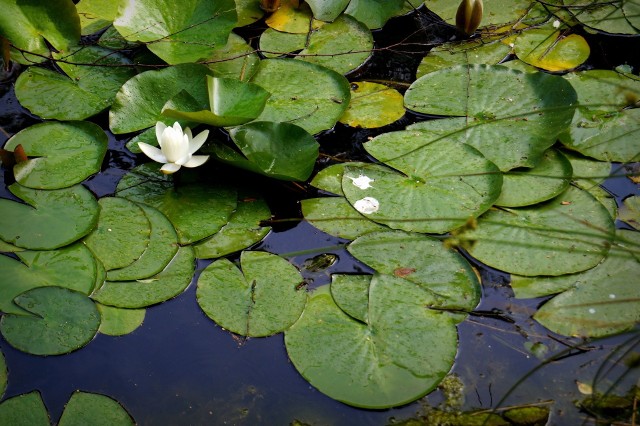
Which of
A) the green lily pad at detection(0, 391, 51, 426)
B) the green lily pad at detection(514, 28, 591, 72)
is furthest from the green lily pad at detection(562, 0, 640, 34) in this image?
the green lily pad at detection(0, 391, 51, 426)

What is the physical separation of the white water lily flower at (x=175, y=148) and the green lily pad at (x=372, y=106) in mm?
725

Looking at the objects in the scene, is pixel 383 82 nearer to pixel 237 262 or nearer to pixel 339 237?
pixel 339 237

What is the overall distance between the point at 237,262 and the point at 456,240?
0.82 metres

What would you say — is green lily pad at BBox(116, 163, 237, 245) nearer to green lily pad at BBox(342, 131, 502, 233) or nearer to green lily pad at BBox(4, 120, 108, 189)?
green lily pad at BBox(4, 120, 108, 189)

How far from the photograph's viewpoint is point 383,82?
9.84 feet

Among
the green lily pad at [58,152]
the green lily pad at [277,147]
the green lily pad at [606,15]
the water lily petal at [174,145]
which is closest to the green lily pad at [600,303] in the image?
the green lily pad at [277,147]

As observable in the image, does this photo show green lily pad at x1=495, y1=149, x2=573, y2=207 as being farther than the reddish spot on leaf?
Yes

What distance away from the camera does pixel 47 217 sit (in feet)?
7.45

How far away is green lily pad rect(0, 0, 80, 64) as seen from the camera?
2883mm

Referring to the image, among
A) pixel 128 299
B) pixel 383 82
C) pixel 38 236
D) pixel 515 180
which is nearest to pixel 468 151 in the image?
pixel 515 180

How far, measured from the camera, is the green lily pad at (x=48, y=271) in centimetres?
208

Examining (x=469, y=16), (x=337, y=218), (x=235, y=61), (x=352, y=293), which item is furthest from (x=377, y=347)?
(x=469, y=16)

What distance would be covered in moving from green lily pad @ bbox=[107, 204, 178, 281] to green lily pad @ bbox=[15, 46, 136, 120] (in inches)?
27.7

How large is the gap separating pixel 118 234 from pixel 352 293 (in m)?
0.90
